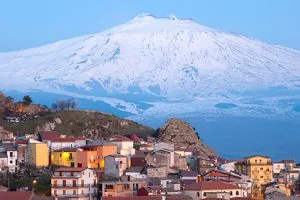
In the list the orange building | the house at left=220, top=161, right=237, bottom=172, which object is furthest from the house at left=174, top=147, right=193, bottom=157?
the orange building

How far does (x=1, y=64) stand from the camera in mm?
129750

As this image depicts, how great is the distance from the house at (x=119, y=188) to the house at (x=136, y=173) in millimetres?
990

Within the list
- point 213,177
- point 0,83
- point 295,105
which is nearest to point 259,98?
point 295,105

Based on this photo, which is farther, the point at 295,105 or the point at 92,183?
the point at 295,105

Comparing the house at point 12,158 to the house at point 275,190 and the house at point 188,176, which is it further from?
Result: the house at point 275,190

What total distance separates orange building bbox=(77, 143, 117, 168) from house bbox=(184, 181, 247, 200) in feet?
20.1

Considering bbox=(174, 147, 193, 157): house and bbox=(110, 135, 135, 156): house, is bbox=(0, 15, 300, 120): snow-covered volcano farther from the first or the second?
bbox=(110, 135, 135, 156): house

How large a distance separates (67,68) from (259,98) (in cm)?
2147

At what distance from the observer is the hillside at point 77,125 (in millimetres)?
54156

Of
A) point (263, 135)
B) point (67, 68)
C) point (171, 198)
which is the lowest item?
point (171, 198)

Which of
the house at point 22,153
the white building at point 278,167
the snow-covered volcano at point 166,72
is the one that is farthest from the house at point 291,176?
the snow-covered volcano at point 166,72

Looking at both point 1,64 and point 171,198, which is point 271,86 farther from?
point 171,198

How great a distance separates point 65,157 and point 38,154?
1.08 metres

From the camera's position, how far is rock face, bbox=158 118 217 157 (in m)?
53.9
